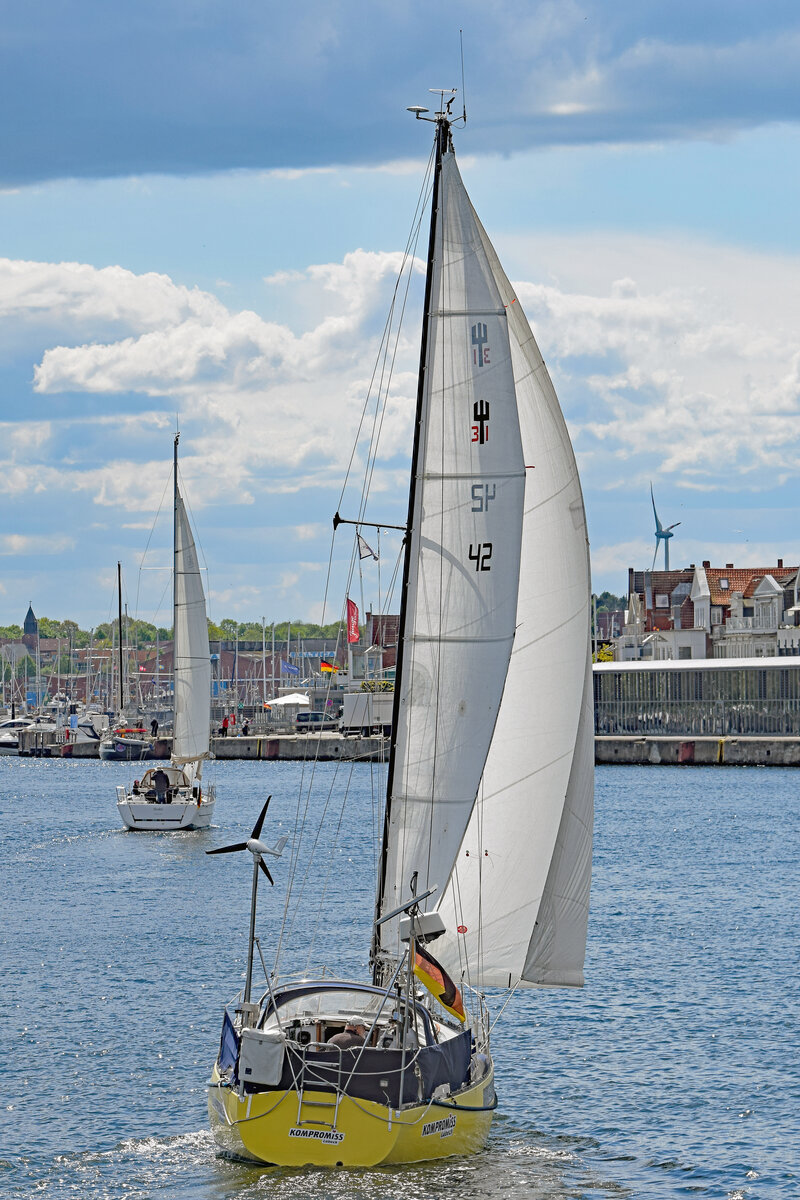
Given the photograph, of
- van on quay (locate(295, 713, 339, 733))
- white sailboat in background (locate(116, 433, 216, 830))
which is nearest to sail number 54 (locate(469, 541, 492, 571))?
white sailboat in background (locate(116, 433, 216, 830))

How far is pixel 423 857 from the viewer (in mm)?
21750

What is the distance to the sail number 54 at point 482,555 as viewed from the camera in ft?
71.7

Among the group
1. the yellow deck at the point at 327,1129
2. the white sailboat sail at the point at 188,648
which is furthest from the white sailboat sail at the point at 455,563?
the white sailboat sail at the point at 188,648

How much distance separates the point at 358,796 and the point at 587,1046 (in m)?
89.5

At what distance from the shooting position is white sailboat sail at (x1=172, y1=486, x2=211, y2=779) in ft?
231

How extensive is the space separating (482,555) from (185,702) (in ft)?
164

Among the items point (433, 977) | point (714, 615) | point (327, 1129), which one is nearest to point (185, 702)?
point (433, 977)

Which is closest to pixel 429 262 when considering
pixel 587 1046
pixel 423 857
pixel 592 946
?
pixel 423 857

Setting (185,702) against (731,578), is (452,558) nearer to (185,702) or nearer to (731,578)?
(185,702)

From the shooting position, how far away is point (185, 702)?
70.5 meters

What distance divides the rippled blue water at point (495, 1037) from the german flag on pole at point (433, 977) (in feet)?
7.37

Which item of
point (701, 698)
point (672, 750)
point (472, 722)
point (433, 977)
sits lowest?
point (672, 750)

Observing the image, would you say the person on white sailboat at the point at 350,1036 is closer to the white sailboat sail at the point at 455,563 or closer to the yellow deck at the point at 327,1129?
the yellow deck at the point at 327,1129

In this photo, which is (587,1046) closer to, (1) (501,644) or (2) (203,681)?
(1) (501,644)
